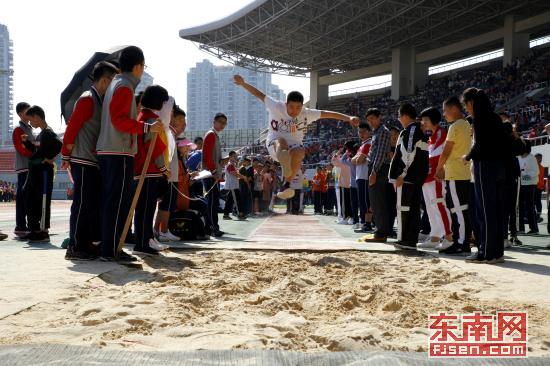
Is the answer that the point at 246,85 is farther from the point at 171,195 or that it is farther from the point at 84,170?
the point at 84,170

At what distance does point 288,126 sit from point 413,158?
173 cm

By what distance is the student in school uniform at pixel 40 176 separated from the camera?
6.73 meters

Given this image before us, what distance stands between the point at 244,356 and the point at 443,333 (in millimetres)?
983

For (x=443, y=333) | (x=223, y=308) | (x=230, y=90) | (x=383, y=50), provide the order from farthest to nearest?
(x=230, y=90) < (x=383, y=50) < (x=223, y=308) < (x=443, y=333)

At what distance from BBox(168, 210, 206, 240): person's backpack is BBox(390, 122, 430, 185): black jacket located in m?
2.66

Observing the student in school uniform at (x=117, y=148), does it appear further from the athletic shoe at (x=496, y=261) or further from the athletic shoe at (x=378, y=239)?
the athletic shoe at (x=378, y=239)

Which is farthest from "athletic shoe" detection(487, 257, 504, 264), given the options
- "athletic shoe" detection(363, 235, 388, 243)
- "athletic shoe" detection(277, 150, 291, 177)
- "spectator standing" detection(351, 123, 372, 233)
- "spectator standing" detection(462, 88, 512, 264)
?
"spectator standing" detection(351, 123, 372, 233)

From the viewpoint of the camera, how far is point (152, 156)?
539cm

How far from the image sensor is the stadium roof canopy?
3244 cm

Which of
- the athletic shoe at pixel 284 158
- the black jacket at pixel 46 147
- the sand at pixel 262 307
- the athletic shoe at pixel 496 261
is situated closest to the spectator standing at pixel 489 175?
the athletic shoe at pixel 496 261

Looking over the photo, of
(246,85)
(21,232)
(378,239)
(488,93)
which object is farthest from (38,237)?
(488,93)

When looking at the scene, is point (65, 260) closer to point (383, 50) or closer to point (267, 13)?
point (267, 13)

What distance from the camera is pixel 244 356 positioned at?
6.75 feet

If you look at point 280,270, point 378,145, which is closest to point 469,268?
point 280,270
